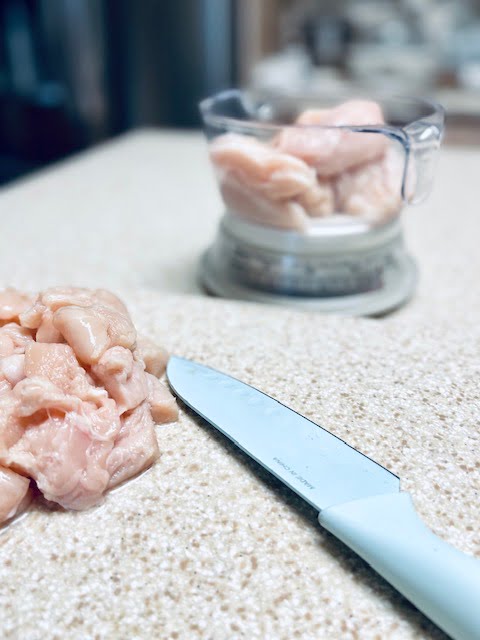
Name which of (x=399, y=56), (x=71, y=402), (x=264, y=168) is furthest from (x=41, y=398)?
(x=399, y=56)

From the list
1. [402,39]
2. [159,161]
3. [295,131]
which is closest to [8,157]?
[159,161]

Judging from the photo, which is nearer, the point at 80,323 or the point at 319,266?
the point at 80,323

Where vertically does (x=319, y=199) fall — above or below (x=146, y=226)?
above

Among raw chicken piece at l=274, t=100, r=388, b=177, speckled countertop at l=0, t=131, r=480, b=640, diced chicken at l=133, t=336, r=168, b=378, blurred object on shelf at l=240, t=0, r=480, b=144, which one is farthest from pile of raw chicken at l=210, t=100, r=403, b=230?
blurred object on shelf at l=240, t=0, r=480, b=144

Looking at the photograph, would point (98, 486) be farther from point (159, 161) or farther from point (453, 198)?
point (159, 161)

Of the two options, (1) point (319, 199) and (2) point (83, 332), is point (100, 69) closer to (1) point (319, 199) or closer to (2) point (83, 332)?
(1) point (319, 199)

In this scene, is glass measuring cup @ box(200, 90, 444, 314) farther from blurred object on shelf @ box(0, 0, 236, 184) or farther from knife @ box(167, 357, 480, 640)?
blurred object on shelf @ box(0, 0, 236, 184)

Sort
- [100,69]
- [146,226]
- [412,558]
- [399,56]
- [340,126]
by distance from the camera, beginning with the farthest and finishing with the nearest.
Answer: [100,69], [399,56], [146,226], [340,126], [412,558]
